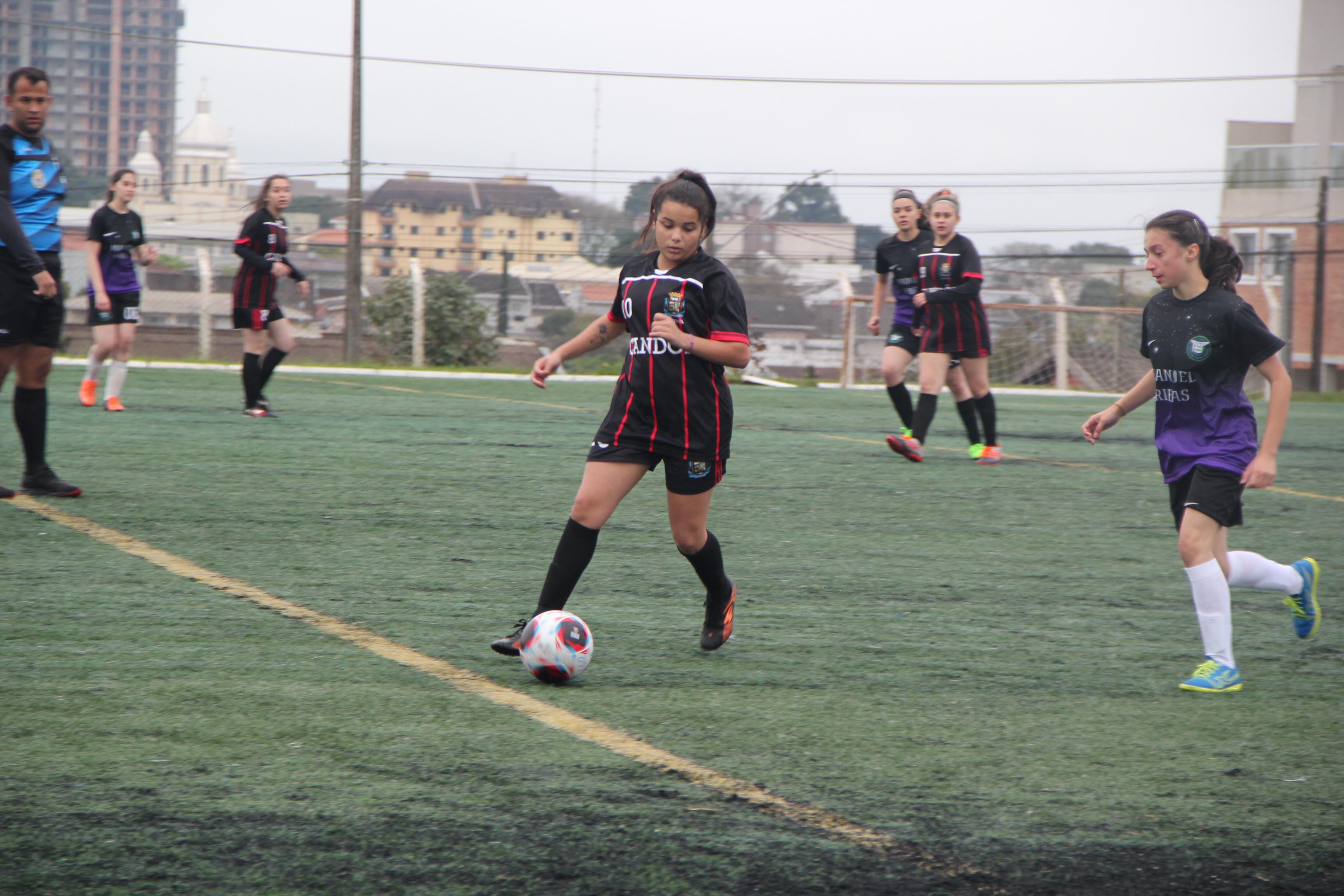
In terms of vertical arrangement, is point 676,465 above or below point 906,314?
below

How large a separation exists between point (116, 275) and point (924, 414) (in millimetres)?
6657

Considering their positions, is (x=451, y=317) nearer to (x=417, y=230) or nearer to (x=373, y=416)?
(x=373, y=416)

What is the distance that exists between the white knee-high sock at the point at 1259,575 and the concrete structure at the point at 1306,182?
32434 mm

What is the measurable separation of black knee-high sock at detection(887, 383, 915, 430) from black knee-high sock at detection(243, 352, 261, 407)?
5289mm

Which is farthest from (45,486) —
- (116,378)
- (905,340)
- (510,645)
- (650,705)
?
(905,340)

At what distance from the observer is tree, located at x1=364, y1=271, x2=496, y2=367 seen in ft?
77.7

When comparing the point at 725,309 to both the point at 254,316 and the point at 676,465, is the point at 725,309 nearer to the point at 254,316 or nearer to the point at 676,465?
the point at 676,465

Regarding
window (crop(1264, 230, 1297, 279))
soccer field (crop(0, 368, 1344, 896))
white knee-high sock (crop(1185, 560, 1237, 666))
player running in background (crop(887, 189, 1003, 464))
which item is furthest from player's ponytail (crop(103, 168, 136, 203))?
window (crop(1264, 230, 1297, 279))

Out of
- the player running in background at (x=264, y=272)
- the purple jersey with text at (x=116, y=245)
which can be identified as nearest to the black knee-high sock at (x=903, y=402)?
the player running in background at (x=264, y=272)

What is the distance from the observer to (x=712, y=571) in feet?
13.4

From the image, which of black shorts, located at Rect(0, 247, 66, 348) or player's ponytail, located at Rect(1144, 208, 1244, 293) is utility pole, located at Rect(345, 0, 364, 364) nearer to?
black shorts, located at Rect(0, 247, 66, 348)

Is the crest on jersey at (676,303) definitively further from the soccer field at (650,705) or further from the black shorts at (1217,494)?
the black shorts at (1217,494)

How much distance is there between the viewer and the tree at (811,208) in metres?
46.1

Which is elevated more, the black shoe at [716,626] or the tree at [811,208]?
the tree at [811,208]
